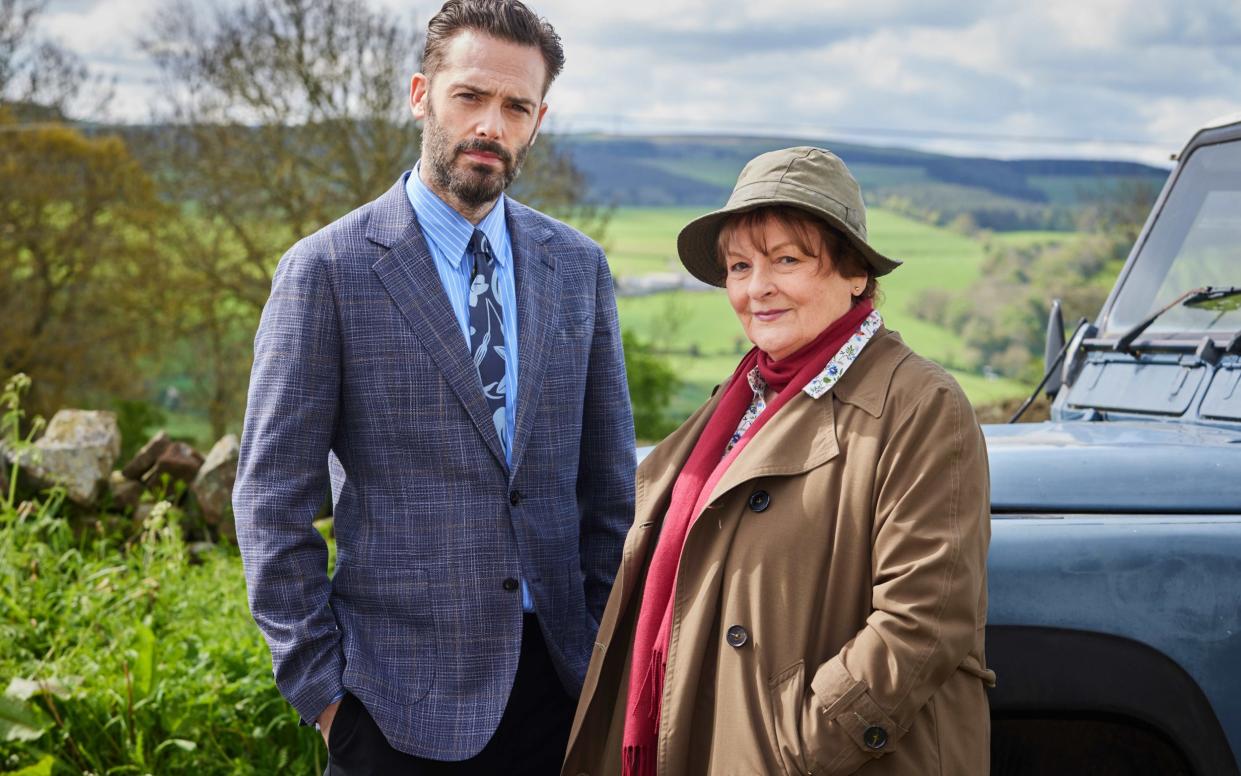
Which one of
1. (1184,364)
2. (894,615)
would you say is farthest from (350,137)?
(894,615)

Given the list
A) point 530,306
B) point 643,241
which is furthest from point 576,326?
point 643,241

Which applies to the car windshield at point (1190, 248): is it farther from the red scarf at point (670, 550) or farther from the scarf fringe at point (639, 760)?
the scarf fringe at point (639, 760)

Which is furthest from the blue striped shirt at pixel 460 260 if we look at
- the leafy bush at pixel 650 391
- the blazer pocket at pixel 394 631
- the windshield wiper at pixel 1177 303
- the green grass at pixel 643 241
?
the green grass at pixel 643 241

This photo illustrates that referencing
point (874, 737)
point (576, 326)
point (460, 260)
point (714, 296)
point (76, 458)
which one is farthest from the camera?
point (714, 296)

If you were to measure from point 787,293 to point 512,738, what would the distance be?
107 cm

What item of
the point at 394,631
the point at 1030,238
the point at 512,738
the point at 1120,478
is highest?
the point at 1120,478

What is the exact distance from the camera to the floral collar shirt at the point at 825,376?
221 centimetres

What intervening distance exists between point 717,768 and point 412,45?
17.6m

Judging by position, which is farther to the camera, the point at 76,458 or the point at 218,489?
the point at 218,489

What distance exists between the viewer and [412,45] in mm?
18594

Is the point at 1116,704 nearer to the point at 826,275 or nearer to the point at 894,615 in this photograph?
the point at 894,615

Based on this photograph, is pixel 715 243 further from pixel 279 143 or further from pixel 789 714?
pixel 279 143

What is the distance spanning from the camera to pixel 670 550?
228cm

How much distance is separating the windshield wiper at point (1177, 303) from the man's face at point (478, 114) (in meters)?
1.93
